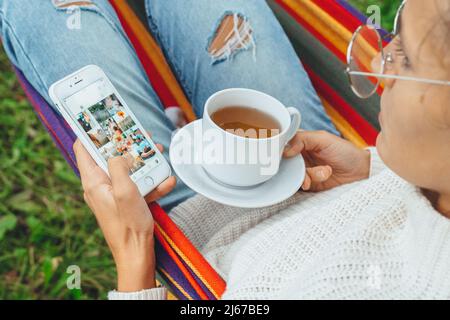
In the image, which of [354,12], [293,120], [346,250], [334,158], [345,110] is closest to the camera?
[346,250]

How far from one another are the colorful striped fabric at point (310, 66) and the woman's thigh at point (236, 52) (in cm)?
9

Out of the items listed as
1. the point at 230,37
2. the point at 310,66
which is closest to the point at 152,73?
the point at 230,37

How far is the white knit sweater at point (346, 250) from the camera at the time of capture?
26.4 inches

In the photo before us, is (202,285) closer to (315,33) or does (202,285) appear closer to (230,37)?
(230,37)

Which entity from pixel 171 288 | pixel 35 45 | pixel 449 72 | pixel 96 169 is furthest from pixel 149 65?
pixel 449 72

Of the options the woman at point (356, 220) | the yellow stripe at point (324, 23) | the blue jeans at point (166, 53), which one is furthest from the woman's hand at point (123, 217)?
the yellow stripe at point (324, 23)

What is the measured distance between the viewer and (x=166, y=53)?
1150 millimetres

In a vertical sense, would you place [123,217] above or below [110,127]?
below

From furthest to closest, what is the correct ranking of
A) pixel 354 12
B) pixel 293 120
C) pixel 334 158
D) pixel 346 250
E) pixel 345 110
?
pixel 345 110, pixel 354 12, pixel 334 158, pixel 293 120, pixel 346 250

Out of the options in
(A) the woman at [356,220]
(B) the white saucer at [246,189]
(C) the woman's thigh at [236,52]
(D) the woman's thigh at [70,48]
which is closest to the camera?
(A) the woman at [356,220]

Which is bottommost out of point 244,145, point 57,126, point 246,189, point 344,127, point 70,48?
point 344,127

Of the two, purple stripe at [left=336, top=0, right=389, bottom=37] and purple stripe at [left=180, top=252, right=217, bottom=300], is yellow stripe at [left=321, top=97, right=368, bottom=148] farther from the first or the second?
purple stripe at [left=180, top=252, right=217, bottom=300]

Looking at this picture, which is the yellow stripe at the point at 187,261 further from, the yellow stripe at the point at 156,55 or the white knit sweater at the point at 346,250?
the yellow stripe at the point at 156,55

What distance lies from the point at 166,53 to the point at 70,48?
260 mm
